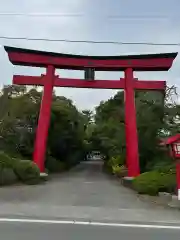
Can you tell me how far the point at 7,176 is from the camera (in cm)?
1906

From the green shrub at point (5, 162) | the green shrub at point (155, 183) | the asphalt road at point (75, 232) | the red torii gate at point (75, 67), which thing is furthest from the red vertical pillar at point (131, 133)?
the asphalt road at point (75, 232)

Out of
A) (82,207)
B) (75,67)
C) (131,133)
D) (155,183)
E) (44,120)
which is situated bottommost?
(82,207)

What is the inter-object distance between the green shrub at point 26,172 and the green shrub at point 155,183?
20.9 feet

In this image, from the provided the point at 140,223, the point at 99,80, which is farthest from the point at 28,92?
the point at 140,223

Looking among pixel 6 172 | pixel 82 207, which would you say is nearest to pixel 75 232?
pixel 82 207

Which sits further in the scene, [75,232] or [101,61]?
[101,61]

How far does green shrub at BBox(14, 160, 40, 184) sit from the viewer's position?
19906mm

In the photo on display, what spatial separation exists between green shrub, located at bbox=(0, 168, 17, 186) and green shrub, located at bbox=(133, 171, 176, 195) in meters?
6.83

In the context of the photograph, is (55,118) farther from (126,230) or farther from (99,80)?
(126,230)

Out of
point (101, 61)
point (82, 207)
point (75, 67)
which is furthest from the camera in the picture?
point (75, 67)

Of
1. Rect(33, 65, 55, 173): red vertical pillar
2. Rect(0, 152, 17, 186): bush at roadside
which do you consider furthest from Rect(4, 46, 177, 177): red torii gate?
Rect(0, 152, 17, 186): bush at roadside

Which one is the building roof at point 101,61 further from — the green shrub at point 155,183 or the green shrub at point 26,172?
the green shrub at point 155,183

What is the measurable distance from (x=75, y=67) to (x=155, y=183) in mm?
11034

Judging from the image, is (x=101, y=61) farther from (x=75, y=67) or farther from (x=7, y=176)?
(x=7, y=176)
